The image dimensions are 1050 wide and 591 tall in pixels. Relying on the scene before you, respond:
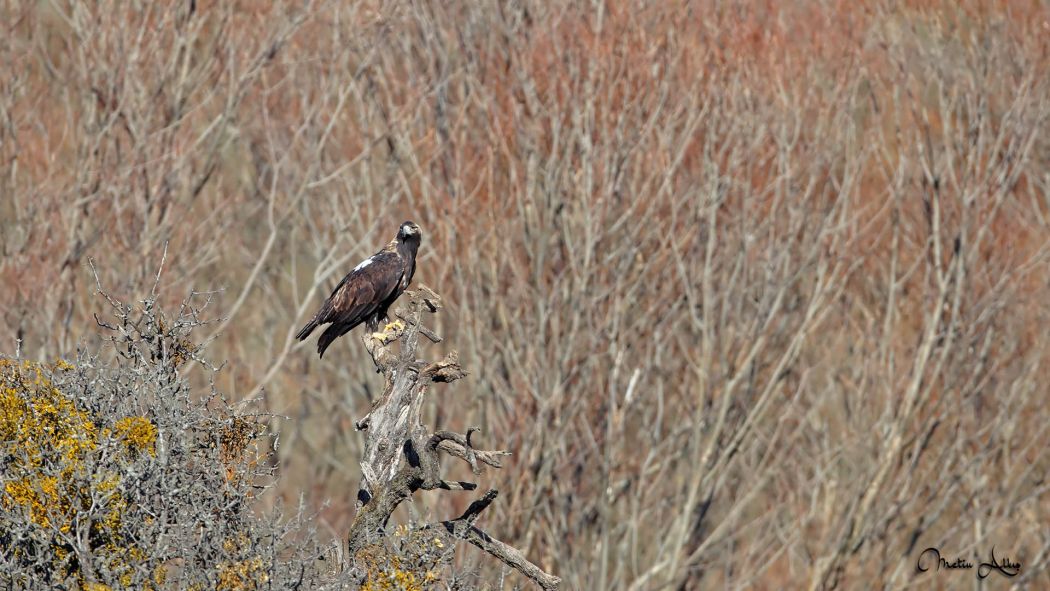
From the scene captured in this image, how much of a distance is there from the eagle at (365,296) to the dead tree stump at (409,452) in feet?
3.94

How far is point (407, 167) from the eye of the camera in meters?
21.5

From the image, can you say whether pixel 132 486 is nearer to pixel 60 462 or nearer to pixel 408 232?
pixel 60 462

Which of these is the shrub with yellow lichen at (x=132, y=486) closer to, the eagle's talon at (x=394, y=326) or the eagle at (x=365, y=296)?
the eagle's talon at (x=394, y=326)

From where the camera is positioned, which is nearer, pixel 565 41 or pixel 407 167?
pixel 565 41

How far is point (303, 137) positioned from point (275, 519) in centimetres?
1592

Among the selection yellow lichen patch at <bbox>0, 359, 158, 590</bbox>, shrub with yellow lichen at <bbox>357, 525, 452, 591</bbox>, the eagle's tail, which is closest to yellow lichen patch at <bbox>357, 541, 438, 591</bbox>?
shrub with yellow lichen at <bbox>357, 525, 452, 591</bbox>

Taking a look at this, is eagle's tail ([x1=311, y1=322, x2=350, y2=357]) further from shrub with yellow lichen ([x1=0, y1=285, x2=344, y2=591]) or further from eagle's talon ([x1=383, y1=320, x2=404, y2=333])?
shrub with yellow lichen ([x1=0, y1=285, x2=344, y2=591])

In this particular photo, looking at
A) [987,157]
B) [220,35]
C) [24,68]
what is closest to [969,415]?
[987,157]

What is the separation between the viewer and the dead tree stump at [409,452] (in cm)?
736

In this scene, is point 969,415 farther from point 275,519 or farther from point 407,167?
point 275,519

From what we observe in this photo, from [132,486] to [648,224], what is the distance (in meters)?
13.4

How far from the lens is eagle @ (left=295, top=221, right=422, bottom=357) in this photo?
941 centimetres

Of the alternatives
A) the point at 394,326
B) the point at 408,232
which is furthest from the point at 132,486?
the point at 408,232

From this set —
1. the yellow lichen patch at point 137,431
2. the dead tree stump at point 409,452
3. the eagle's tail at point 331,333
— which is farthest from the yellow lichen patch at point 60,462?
the eagle's tail at point 331,333
